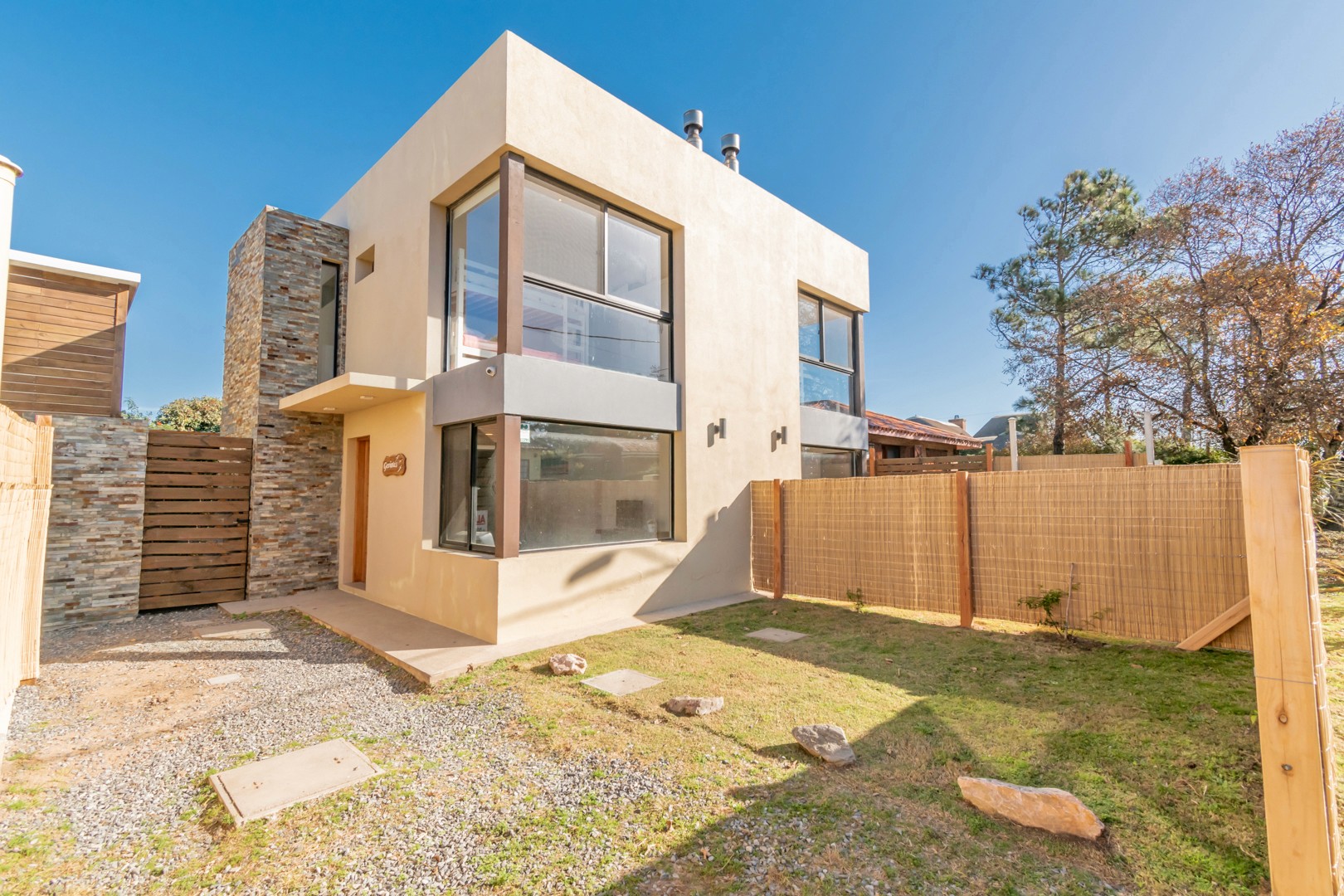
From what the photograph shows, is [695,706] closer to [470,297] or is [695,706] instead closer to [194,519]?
[470,297]

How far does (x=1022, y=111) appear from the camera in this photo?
47.3 ft

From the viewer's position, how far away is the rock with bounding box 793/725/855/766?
11.5 ft

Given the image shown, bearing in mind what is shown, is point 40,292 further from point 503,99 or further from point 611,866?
point 611,866

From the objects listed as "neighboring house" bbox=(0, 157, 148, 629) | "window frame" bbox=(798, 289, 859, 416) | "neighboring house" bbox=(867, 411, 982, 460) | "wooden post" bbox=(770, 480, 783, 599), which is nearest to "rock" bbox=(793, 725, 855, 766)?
"wooden post" bbox=(770, 480, 783, 599)

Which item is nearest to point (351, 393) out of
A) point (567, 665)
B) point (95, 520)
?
point (95, 520)

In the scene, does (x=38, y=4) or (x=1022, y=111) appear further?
(x=1022, y=111)

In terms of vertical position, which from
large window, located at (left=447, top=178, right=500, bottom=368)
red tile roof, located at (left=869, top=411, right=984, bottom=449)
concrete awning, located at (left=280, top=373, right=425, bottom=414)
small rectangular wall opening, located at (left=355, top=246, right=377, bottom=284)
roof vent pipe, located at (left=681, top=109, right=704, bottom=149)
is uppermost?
roof vent pipe, located at (left=681, top=109, right=704, bottom=149)

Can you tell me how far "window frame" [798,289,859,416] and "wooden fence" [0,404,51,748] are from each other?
31.5 ft

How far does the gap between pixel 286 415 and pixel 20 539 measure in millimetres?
6134

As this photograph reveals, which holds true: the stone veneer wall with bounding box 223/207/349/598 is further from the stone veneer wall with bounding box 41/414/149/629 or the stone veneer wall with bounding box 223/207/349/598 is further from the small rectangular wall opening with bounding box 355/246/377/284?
the stone veneer wall with bounding box 41/414/149/629

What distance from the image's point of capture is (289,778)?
11.4ft

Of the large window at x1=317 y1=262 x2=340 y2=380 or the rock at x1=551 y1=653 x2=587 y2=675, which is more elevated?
the large window at x1=317 y1=262 x2=340 y2=380

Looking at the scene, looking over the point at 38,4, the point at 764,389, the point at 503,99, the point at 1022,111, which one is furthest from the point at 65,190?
the point at 1022,111

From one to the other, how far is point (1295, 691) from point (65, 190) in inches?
1588
